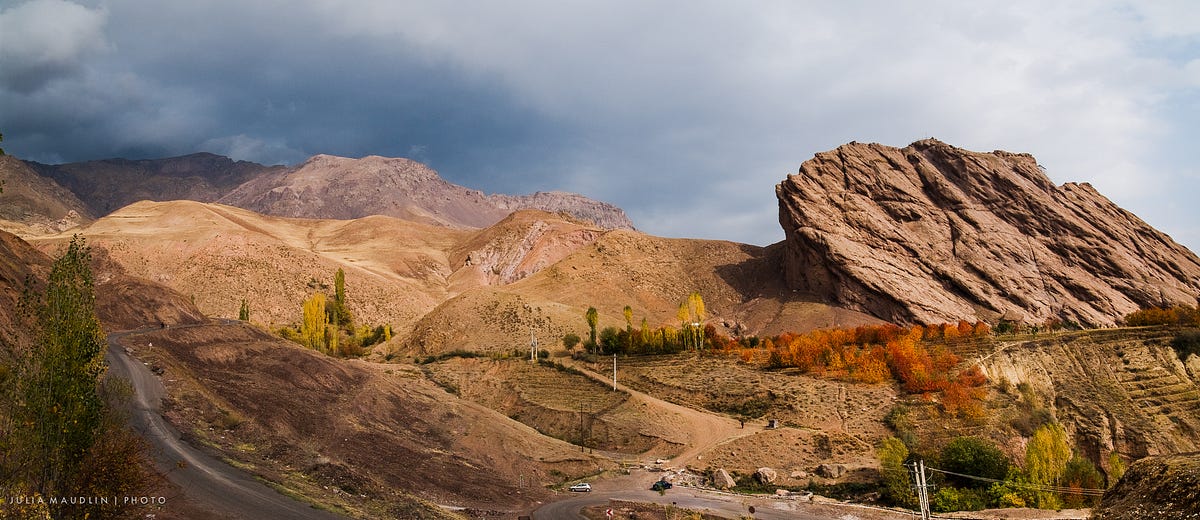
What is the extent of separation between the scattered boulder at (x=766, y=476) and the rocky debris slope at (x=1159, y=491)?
123 feet

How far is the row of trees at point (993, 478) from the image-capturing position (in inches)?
1455

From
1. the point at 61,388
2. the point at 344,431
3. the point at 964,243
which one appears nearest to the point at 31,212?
the point at 344,431

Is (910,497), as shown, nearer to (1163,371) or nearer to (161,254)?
(1163,371)

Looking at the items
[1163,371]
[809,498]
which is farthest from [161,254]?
[1163,371]

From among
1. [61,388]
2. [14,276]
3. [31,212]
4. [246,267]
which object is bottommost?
[61,388]

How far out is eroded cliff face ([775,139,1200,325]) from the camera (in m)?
86.9

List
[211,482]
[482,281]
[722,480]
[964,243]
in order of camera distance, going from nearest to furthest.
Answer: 1. [211,482]
2. [722,480]
3. [964,243]
4. [482,281]

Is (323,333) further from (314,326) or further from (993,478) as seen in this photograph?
(993,478)

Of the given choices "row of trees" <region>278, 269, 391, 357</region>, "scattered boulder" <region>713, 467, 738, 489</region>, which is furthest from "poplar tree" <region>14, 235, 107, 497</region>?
"row of trees" <region>278, 269, 391, 357</region>

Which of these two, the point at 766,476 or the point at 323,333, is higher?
the point at 323,333

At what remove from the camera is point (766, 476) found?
1674 inches

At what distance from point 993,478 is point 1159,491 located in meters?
37.7

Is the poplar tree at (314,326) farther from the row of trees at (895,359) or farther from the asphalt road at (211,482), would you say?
the row of trees at (895,359)

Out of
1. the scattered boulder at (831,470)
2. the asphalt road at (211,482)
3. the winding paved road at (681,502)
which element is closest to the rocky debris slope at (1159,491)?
the asphalt road at (211,482)
